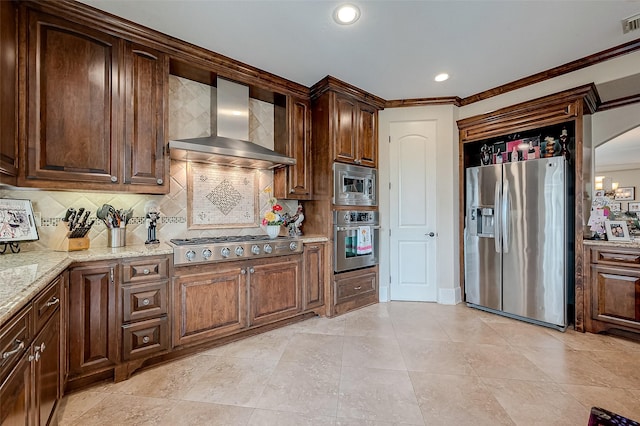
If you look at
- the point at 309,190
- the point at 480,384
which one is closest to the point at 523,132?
the point at 309,190

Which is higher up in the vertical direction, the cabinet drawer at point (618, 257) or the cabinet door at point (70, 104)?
the cabinet door at point (70, 104)

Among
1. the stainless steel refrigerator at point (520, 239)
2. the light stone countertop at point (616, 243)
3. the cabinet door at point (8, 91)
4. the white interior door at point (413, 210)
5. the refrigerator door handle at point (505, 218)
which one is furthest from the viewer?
the white interior door at point (413, 210)

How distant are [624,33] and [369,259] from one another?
3.06 metres

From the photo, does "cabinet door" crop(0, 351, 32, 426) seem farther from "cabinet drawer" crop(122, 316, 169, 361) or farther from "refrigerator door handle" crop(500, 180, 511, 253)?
"refrigerator door handle" crop(500, 180, 511, 253)

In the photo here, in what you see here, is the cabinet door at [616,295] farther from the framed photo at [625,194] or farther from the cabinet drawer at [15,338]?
the cabinet drawer at [15,338]

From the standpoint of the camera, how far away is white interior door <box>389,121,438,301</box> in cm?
363

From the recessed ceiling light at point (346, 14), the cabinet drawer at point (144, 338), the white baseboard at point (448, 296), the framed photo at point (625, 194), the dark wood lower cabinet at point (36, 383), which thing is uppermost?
the recessed ceiling light at point (346, 14)

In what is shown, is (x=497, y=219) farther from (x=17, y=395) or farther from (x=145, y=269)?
(x=17, y=395)

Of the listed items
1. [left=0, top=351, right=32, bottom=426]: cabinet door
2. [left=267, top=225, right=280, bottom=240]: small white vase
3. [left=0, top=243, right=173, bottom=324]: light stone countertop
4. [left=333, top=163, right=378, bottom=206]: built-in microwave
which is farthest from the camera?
[left=333, top=163, right=378, bottom=206]: built-in microwave

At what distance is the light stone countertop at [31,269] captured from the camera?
0.97 metres

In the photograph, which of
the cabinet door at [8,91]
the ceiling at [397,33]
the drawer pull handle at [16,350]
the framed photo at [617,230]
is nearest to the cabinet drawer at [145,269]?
the cabinet door at [8,91]

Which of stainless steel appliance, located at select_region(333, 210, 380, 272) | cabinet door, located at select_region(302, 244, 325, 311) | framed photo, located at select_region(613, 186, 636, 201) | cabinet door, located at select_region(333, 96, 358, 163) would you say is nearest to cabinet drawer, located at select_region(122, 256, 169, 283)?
cabinet door, located at select_region(302, 244, 325, 311)

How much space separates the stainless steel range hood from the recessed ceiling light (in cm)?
122

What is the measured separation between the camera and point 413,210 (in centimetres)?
367
